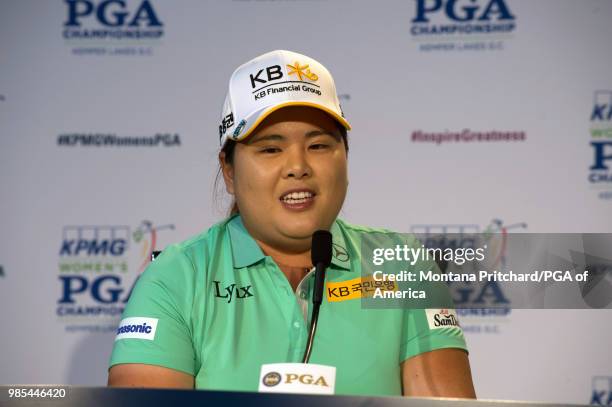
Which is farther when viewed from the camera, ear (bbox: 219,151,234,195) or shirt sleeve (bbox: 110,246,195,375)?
ear (bbox: 219,151,234,195)

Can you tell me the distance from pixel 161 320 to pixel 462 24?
1745 millimetres

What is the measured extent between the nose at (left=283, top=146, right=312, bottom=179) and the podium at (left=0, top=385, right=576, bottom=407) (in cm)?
74

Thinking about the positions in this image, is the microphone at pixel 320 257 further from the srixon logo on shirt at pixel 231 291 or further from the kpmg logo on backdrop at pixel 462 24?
the kpmg logo on backdrop at pixel 462 24

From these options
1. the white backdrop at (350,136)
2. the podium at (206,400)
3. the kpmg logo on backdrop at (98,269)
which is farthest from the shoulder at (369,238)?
the kpmg logo on backdrop at (98,269)

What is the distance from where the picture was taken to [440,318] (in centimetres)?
161

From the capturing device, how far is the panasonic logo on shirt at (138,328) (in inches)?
57.8

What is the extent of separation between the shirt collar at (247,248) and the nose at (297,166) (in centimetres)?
17

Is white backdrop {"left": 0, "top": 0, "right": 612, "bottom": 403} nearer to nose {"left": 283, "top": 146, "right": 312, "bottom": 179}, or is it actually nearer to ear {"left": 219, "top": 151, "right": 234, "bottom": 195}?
ear {"left": 219, "top": 151, "right": 234, "bottom": 195}

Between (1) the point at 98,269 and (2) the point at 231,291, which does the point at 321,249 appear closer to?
(2) the point at 231,291

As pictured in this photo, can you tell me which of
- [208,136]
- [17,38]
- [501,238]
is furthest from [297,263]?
[17,38]

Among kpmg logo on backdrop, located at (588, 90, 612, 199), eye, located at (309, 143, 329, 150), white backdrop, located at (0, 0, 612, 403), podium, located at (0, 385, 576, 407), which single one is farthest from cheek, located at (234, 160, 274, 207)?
kpmg logo on backdrop, located at (588, 90, 612, 199)

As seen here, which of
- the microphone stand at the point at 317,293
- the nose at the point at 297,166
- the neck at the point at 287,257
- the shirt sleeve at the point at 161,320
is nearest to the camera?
the microphone stand at the point at 317,293

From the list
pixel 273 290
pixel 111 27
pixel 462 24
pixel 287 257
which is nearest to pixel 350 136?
pixel 462 24

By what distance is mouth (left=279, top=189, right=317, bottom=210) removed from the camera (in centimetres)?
157
